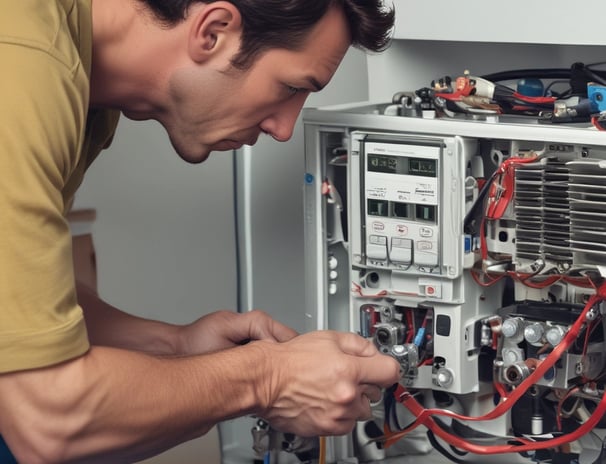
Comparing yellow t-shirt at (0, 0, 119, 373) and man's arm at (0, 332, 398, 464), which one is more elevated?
yellow t-shirt at (0, 0, 119, 373)

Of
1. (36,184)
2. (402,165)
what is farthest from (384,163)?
(36,184)

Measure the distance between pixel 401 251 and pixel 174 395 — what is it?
583 mm

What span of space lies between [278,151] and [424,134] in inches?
21.9

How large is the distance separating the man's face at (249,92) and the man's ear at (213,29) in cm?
2

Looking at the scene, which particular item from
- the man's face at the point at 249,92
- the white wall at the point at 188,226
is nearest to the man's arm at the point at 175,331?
the man's face at the point at 249,92

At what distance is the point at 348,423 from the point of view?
1.57 meters

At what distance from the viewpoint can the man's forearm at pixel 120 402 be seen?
51.0 inches

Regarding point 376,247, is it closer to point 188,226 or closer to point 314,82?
point 314,82

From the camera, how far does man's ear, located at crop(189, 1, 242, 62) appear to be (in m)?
1.43

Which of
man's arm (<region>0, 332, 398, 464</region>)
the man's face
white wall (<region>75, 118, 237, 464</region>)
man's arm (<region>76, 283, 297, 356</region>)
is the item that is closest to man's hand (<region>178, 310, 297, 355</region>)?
man's arm (<region>76, 283, 297, 356</region>)

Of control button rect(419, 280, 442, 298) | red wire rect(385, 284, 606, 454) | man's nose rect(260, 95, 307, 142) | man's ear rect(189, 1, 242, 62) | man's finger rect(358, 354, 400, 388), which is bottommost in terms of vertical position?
red wire rect(385, 284, 606, 454)

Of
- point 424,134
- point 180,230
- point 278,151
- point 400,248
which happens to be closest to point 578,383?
point 400,248

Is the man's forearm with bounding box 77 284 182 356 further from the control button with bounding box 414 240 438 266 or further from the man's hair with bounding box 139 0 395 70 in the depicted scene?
the man's hair with bounding box 139 0 395 70

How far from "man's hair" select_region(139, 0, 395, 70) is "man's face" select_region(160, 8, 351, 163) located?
0.04ft
